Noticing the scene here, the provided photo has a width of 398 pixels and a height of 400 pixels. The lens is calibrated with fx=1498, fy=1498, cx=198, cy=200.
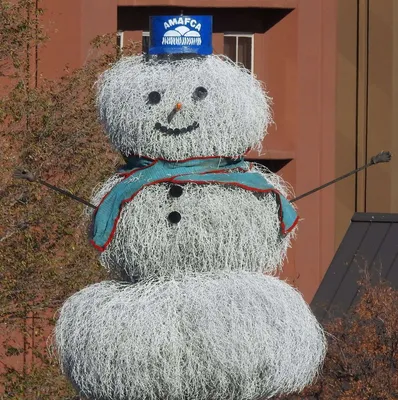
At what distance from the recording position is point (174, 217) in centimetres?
771

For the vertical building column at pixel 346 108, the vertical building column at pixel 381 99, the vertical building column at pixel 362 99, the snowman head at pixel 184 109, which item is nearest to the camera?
the snowman head at pixel 184 109

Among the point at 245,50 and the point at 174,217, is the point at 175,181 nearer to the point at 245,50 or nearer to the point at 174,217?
the point at 174,217

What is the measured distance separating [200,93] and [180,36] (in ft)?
1.22

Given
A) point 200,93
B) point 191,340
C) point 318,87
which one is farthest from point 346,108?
point 191,340

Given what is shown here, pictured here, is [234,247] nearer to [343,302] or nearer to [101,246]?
[101,246]

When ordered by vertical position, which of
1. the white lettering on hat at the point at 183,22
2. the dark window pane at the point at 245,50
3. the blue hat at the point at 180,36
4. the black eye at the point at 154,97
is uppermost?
the dark window pane at the point at 245,50

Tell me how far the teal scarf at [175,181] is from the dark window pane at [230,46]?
10176 mm

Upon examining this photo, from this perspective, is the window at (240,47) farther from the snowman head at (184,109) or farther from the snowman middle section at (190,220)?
the snowman middle section at (190,220)

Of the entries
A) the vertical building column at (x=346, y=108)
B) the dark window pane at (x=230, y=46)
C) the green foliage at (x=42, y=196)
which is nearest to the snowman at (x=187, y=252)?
the green foliage at (x=42, y=196)

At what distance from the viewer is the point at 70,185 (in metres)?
12.4

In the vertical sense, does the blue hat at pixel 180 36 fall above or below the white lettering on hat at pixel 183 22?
below

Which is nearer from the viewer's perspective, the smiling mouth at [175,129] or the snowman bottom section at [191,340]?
the snowman bottom section at [191,340]

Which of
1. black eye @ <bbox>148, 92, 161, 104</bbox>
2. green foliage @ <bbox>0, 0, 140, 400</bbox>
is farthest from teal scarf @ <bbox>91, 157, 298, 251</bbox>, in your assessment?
green foliage @ <bbox>0, 0, 140, 400</bbox>

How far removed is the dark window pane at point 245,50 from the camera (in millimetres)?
18234
